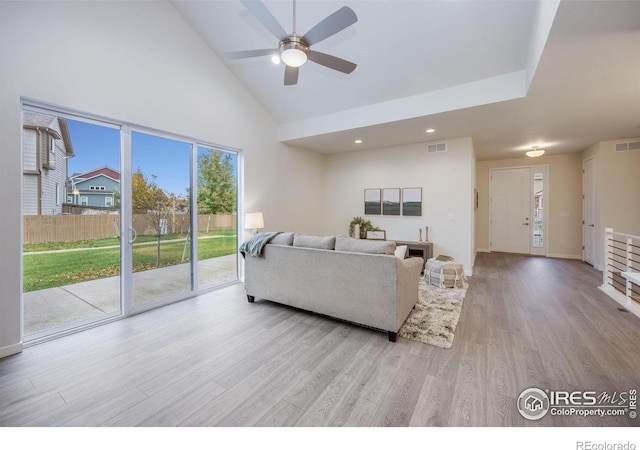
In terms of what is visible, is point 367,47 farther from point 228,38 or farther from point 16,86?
point 16,86

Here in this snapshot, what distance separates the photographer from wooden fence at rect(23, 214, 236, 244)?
256 centimetres

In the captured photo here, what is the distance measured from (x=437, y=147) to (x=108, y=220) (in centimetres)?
556

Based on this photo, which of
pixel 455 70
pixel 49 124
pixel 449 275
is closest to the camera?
pixel 49 124

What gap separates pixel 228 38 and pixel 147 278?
3585 millimetres

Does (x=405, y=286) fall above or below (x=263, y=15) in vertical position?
below

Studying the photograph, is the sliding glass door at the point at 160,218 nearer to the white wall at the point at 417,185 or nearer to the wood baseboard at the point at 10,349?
the wood baseboard at the point at 10,349

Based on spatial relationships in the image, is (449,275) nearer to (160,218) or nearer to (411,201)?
(411,201)

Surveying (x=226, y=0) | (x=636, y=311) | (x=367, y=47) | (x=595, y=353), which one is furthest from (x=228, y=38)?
(x=636, y=311)

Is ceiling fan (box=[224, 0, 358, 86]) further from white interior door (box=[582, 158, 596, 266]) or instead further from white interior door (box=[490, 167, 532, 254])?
white interior door (box=[490, 167, 532, 254])

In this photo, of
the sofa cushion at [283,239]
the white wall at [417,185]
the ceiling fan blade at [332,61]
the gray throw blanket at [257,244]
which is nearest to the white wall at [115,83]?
the gray throw blanket at [257,244]

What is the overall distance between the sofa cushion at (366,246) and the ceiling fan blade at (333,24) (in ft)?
6.20

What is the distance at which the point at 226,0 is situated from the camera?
3305 mm

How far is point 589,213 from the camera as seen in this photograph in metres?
5.88

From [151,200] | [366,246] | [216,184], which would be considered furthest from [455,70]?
[151,200]
